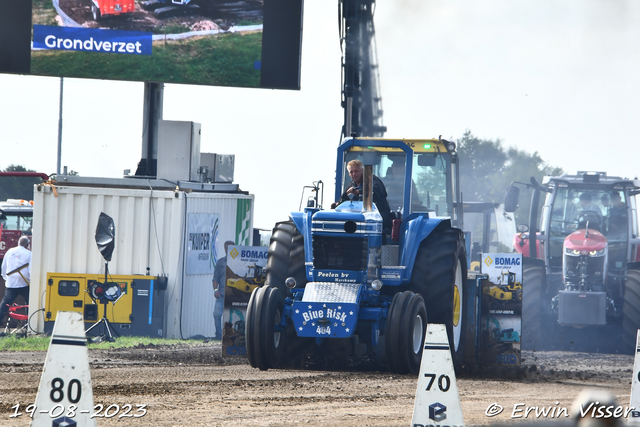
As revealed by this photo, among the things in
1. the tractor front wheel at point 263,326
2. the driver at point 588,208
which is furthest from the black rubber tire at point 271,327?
the driver at point 588,208

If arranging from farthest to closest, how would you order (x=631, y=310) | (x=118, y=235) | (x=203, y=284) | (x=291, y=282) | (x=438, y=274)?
(x=203, y=284) → (x=118, y=235) → (x=631, y=310) → (x=438, y=274) → (x=291, y=282)

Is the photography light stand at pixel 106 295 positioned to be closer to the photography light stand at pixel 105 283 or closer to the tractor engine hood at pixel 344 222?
the photography light stand at pixel 105 283

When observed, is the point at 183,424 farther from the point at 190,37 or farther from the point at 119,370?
the point at 190,37

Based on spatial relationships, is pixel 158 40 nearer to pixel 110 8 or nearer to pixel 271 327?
pixel 110 8

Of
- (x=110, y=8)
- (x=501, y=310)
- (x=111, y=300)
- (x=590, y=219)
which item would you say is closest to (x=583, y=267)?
(x=590, y=219)

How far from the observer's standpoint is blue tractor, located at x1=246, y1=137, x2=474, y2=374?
8914mm

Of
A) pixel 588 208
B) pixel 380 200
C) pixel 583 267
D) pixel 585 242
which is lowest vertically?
pixel 583 267

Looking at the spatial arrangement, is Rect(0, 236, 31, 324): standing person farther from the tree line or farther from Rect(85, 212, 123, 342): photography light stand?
the tree line

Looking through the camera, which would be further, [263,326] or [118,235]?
[118,235]

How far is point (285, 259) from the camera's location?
32.6 feet

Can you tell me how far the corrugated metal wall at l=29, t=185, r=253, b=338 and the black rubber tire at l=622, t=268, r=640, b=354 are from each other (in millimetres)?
7457

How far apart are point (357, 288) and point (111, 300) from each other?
7041mm

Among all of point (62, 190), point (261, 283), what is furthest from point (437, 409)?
point (62, 190)

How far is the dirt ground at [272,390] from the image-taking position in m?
7.44
